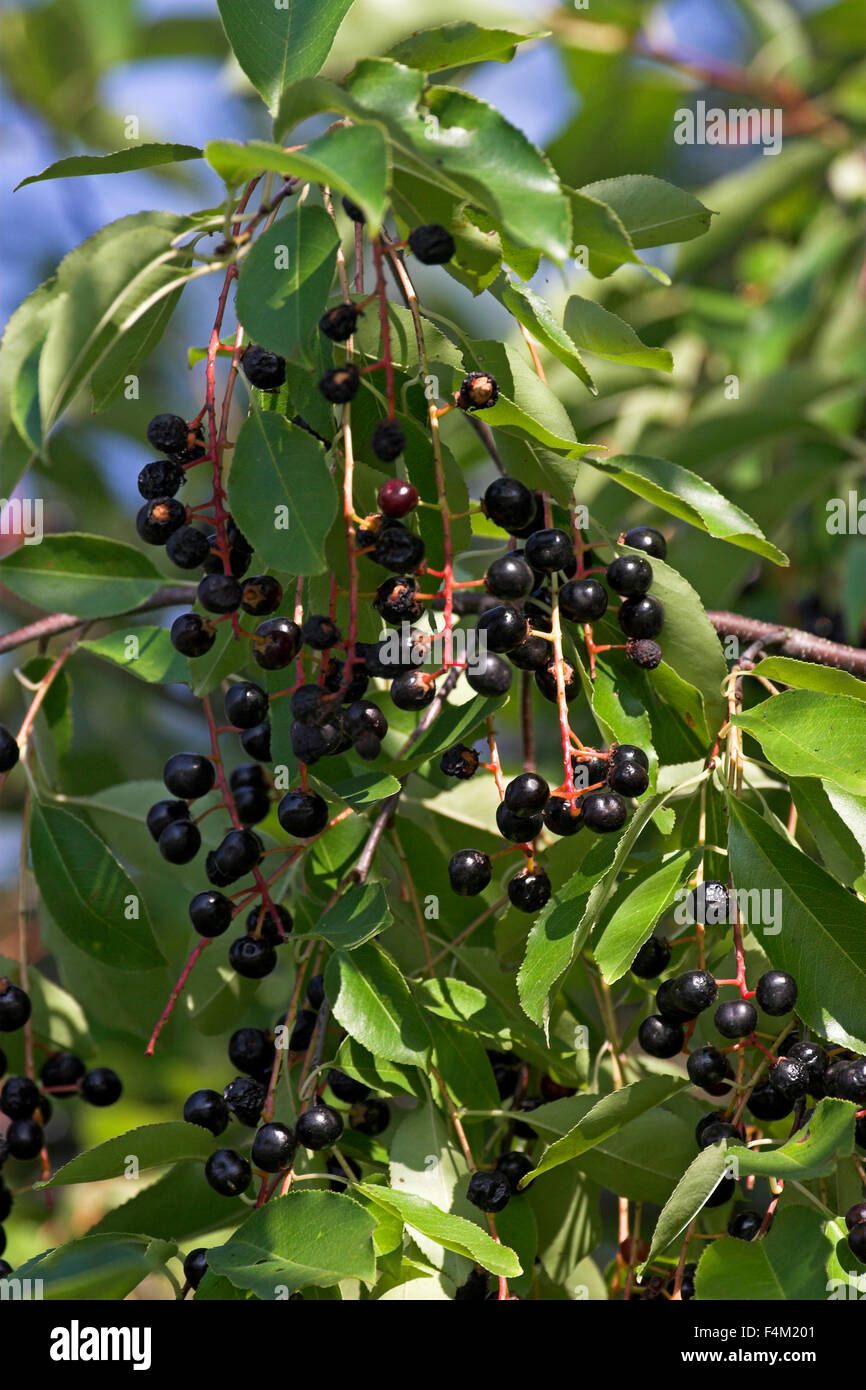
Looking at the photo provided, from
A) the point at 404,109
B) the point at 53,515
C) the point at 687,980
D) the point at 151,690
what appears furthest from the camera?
the point at 53,515

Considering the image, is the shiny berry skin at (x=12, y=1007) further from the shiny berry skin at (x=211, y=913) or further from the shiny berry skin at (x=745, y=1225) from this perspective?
the shiny berry skin at (x=745, y=1225)

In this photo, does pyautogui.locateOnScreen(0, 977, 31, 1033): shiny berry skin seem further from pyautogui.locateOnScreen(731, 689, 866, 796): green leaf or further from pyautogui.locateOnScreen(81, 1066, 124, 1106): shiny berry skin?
pyautogui.locateOnScreen(731, 689, 866, 796): green leaf

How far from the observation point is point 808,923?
3.83ft

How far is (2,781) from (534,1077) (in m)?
0.70

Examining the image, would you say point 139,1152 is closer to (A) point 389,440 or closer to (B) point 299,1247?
(B) point 299,1247

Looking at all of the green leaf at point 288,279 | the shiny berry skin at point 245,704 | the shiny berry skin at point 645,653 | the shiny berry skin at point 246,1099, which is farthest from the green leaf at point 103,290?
the shiny berry skin at point 246,1099

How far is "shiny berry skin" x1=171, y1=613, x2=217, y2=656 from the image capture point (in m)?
1.22

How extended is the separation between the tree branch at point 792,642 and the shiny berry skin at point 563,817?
0.38m

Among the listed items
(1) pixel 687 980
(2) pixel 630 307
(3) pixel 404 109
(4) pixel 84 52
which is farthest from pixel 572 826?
(4) pixel 84 52

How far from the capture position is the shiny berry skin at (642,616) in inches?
48.5

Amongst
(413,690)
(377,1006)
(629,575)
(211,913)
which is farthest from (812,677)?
(211,913)

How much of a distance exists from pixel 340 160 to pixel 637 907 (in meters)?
0.66

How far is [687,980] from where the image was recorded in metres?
1.15
